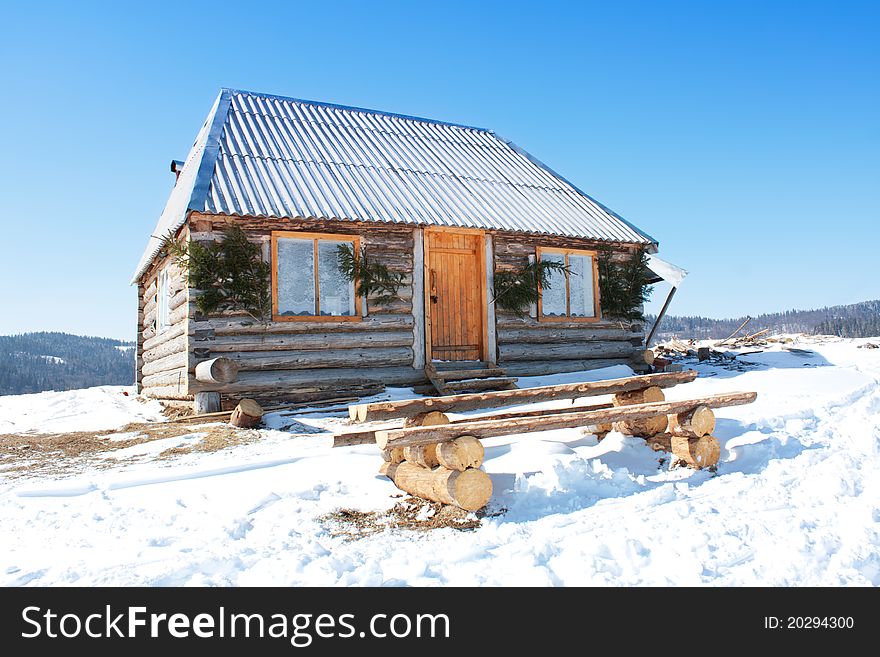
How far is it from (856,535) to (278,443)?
5.56 m

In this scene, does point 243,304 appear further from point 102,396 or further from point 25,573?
point 25,573

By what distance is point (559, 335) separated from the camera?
12258 mm

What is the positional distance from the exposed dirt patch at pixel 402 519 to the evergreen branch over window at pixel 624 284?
9155mm

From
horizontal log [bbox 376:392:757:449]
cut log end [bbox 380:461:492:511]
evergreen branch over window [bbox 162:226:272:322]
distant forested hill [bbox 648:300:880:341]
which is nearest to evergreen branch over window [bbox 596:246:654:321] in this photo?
evergreen branch over window [bbox 162:226:272:322]

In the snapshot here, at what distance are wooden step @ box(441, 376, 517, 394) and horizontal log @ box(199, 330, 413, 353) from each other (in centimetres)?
111

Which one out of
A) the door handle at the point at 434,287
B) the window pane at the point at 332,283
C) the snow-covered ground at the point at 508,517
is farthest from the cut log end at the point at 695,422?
the door handle at the point at 434,287

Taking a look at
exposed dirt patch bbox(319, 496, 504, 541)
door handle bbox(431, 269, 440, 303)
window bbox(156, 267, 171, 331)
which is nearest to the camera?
exposed dirt patch bbox(319, 496, 504, 541)

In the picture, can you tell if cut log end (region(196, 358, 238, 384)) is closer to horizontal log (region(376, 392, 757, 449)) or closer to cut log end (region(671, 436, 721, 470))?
horizontal log (region(376, 392, 757, 449))

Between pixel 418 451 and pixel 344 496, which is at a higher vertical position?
pixel 418 451

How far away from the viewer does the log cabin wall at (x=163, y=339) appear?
10.1m

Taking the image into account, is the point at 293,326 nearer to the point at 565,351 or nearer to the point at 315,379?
the point at 315,379

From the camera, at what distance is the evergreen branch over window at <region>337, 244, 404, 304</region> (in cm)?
1045
